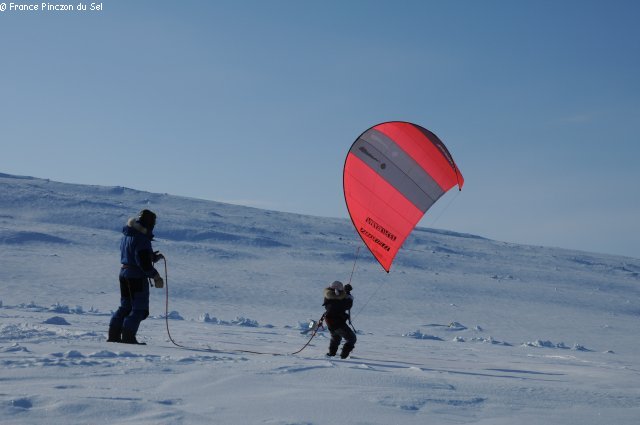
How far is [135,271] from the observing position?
803 cm

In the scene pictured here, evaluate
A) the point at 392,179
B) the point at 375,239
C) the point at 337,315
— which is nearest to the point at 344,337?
the point at 337,315

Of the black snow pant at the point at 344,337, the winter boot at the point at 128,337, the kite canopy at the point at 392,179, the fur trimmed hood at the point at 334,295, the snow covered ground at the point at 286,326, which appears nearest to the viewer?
the snow covered ground at the point at 286,326

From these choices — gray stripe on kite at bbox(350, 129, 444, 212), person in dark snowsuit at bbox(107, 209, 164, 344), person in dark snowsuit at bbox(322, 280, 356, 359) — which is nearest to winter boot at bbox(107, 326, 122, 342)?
person in dark snowsuit at bbox(107, 209, 164, 344)

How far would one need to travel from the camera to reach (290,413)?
4.22 metres

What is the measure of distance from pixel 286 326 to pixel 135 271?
7.76 m

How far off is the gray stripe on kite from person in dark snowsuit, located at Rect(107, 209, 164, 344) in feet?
12.7

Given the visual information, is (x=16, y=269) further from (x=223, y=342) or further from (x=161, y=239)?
(x=223, y=342)

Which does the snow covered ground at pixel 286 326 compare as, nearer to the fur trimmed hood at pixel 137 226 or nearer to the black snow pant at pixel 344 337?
the black snow pant at pixel 344 337

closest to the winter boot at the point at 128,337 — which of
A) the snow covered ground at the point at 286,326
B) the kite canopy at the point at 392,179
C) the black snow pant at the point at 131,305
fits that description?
the black snow pant at the point at 131,305

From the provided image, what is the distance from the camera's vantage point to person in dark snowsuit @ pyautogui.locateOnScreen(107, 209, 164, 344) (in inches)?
312

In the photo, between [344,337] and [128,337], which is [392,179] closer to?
[344,337]

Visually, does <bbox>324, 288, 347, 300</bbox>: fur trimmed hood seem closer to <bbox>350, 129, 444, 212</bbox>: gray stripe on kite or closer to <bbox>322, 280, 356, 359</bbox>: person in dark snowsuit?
<bbox>322, 280, 356, 359</bbox>: person in dark snowsuit

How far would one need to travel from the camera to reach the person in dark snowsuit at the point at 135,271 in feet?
26.0

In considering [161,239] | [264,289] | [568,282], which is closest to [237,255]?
[161,239]
